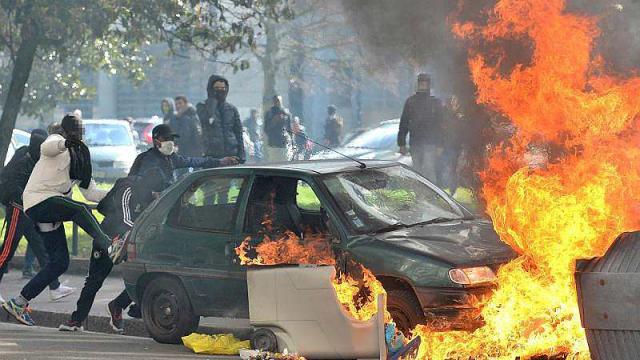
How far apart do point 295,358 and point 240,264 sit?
46.8 inches

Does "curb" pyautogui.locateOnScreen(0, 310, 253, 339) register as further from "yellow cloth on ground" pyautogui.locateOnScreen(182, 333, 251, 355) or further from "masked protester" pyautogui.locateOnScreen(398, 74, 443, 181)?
"masked protester" pyautogui.locateOnScreen(398, 74, 443, 181)

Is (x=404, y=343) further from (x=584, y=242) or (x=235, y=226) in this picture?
(x=235, y=226)

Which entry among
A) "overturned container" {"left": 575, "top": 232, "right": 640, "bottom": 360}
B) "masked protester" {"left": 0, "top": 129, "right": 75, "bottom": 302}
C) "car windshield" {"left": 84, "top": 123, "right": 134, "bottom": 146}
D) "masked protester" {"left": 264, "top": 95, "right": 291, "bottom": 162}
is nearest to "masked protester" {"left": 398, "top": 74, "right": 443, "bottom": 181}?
"masked protester" {"left": 264, "top": 95, "right": 291, "bottom": 162}

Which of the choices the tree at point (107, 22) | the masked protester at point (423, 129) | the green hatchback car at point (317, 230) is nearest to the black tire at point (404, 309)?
the green hatchback car at point (317, 230)

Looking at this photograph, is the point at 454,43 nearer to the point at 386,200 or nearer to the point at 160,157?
the point at 160,157

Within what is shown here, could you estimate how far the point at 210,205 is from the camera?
8820 millimetres

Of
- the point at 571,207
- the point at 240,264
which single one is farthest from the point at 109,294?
the point at 571,207

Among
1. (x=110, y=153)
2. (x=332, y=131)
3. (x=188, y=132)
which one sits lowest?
(x=188, y=132)

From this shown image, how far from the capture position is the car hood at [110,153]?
27953mm

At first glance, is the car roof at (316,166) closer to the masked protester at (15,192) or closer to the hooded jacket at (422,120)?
the masked protester at (15,192)

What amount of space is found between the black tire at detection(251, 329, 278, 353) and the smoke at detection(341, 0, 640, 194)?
11.1 ft

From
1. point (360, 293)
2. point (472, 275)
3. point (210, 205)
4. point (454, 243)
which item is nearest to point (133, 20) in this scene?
point (210, 205)

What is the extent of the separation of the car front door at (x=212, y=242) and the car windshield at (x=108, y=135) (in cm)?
1979

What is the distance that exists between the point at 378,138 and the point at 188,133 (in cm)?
587
